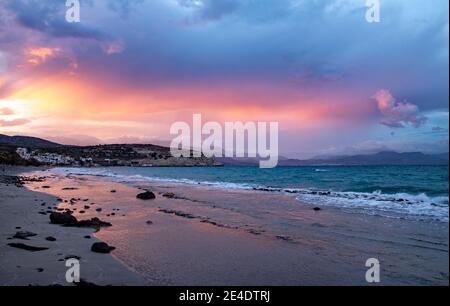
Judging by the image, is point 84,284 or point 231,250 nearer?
point 84,284

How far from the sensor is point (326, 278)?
8.56 metres

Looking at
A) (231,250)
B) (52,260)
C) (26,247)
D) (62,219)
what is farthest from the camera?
(62,219)

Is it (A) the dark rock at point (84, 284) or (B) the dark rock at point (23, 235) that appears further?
(B) the dark rock at point (23, 235)

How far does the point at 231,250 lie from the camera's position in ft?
36.9

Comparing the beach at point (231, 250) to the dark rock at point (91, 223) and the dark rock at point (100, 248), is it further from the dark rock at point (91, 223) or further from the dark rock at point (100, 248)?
the dark rock at point (91, 223)

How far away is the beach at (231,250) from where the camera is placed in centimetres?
846

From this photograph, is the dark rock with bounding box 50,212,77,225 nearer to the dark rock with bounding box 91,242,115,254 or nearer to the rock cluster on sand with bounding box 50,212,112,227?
the rock cluster on sand with bounding box 50,212,112,227

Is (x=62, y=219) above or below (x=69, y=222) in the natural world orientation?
above

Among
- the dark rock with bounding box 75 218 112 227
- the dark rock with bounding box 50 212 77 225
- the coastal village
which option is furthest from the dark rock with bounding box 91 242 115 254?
the coastal village

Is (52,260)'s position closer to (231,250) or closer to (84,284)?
(84,284)

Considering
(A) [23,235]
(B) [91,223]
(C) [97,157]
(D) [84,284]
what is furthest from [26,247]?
(C) [97,157]

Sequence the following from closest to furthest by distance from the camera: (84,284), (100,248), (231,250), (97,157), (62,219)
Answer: (84,284)
(100,248)
(231,250)
(62,219)
(97,157)

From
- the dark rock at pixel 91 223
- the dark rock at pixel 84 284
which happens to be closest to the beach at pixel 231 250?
the dark rock at pixel 84 284

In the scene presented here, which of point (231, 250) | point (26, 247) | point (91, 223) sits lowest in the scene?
point (231, 250)
